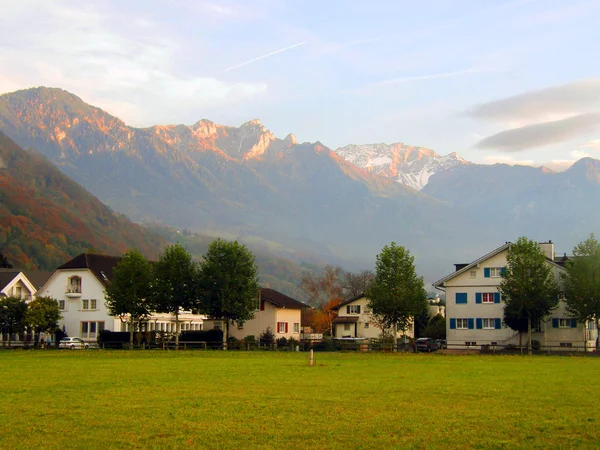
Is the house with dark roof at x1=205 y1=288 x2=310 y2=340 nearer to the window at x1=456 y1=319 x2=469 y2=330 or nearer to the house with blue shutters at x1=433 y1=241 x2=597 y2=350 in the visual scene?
the house with blue shutters at x1=433 y1=241 x2=597 y2=350

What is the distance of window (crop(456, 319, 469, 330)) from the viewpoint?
80938 millimetres

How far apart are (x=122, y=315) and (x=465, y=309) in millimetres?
36136

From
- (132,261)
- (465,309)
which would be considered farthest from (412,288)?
(132,261)

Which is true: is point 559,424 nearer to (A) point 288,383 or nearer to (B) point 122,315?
(A) point 288,383

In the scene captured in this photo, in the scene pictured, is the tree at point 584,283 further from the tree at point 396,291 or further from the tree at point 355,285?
the tree at point 355,285

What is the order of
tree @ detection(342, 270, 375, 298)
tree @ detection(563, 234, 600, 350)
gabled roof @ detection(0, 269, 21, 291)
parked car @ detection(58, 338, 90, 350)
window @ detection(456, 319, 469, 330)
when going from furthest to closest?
tree @ detection(342, 270, 375, 298) → gabled roof @ detection(0, 269, 21, 291) → window @ detection(456, 319, 469, 330) → parked car @ detection(58, 338, 90, 350) → tree @ detection(563, 234, 600, 350)

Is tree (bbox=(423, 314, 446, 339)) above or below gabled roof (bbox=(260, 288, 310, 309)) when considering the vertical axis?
below

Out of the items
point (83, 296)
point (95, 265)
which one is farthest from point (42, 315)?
point (95, 265)

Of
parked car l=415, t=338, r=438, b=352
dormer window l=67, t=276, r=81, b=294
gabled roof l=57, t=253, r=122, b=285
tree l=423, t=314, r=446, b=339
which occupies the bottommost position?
parked car l=415, t=338, r=438, b=352

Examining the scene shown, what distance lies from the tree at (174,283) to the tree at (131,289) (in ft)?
4.01

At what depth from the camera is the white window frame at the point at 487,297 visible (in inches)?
3162

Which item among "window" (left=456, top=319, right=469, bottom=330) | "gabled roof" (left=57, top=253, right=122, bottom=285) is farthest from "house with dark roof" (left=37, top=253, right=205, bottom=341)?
"window" (left=456, top=319, right=469, bottom=330)

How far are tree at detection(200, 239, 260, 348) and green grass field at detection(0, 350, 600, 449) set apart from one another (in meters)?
46.7

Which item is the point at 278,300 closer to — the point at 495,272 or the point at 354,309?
the point at 354,309
